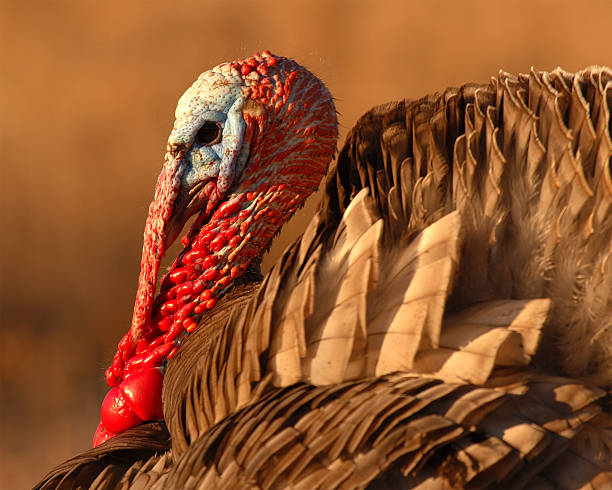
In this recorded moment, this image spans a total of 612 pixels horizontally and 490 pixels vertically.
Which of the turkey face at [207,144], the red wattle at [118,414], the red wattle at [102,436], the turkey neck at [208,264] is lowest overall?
the red wattle at [102,436]

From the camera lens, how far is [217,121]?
2.41 m

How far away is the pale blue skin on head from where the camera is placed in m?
2.40

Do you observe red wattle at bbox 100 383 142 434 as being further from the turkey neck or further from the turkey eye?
the turkey eye

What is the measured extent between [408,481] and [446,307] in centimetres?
34

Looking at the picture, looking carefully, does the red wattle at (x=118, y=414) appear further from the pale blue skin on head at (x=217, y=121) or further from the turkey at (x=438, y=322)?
the pale blue skin on head at (x=217, y=121)

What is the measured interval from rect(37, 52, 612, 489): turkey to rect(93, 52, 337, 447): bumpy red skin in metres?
0.45

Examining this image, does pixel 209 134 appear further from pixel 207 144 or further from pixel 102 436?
pixel 102 436

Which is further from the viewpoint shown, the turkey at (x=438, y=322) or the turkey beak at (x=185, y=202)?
the turkey beak at (x=185, y=202)

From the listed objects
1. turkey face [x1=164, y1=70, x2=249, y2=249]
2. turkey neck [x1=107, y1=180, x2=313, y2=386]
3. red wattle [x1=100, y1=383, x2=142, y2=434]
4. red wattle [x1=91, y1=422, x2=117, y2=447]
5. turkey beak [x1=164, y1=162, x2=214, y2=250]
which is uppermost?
turkey face [x1=164, y1=70, x2=249, y2=249]

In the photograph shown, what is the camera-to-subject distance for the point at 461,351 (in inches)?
59.0

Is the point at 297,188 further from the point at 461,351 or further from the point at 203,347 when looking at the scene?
the point at 461,351

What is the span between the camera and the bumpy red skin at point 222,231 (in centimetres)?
242

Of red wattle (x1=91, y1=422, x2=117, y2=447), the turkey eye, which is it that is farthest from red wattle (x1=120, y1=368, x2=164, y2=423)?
the turkey eye

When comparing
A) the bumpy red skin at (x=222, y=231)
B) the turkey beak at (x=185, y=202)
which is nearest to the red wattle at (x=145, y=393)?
the bumpy red skin at (x=222, y=231)
